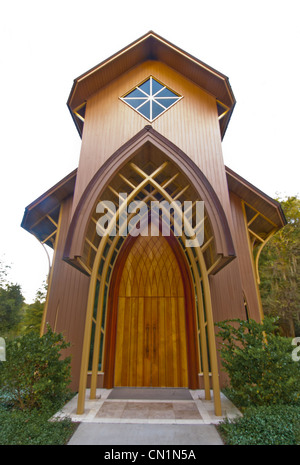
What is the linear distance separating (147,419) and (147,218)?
5.58 metres

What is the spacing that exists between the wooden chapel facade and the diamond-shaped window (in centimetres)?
4

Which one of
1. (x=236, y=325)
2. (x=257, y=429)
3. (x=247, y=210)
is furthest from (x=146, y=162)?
(x=257, y=429)

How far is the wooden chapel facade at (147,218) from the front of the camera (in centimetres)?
636

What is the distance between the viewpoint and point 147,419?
14.3 feet

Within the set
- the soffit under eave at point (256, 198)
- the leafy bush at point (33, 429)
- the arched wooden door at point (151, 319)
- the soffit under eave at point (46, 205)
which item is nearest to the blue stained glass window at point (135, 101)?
the soffit under eave at point (46, 205)

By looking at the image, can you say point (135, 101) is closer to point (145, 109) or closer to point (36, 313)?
point (145, 109)

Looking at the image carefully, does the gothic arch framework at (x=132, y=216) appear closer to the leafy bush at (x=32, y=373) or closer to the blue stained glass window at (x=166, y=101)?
the leafy bush at (x=32, y=373)

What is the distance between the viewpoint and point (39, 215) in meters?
7.88

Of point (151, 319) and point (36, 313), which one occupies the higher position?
point (36, 313)

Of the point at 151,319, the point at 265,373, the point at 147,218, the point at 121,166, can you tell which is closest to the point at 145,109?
the point at 121,166

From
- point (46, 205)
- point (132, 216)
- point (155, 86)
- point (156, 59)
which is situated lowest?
point (132, 216)

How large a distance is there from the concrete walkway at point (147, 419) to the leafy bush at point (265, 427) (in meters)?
0.29

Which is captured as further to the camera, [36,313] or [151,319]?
[36,313]

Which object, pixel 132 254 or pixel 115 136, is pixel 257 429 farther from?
pixel 115 136
